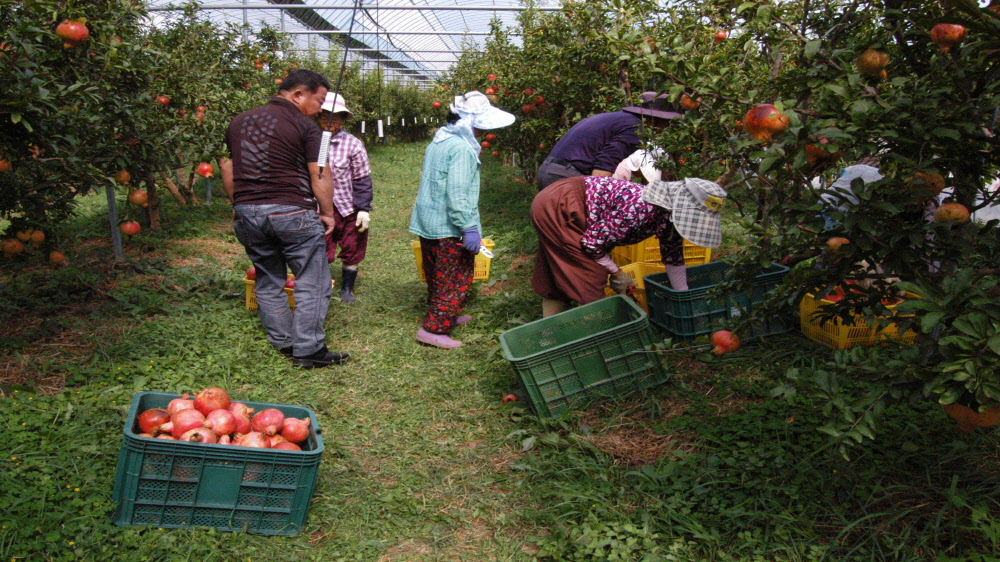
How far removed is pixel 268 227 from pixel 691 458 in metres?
2.56

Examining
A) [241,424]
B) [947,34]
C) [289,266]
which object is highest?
[947,34]

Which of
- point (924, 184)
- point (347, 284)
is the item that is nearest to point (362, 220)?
point (347, 284)

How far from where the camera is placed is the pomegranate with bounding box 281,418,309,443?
2707 millimetres

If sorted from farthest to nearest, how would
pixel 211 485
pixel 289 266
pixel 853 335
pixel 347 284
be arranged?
pixel 347 284 < pixel 289 266 < pixel 853 335 < pixel 211 485

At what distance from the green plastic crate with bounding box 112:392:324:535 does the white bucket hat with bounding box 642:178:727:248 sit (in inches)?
79.2

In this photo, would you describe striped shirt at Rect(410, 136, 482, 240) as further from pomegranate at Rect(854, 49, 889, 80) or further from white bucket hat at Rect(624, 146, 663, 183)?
pomegranate at Rect(854, 49, 889, 80)

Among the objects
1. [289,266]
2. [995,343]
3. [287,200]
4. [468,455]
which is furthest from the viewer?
[289,266]

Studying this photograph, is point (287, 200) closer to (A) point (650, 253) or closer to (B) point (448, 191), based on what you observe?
(B) point (448, 191)

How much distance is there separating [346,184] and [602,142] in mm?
1943

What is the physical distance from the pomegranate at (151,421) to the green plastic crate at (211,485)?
38 millimetres

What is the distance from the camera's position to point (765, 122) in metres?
2.21

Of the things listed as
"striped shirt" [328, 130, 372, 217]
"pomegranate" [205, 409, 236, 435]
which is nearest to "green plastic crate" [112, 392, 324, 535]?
"pomegranate" [205, 409, 236, 435]

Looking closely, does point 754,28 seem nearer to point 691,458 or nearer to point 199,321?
point 691,458

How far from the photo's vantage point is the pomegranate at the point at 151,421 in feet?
8.33
